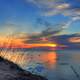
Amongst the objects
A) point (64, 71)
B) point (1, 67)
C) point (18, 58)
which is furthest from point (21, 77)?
point (64, 71)

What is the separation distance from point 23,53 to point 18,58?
57 centimetres

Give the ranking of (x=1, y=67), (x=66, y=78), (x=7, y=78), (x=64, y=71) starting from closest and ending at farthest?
(x=7, y=78)
(x=1, y=67)
(x=66, y=78)
(x=64, y=71)

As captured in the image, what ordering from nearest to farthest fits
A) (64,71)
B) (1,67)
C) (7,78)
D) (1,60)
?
(7,78) → (1,67) → (1,60) → (64,71)

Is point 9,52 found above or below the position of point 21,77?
above

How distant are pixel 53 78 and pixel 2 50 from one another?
11.9ft

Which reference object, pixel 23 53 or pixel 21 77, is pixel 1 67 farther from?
pixel 23 53

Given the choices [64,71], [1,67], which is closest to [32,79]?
[1,67]

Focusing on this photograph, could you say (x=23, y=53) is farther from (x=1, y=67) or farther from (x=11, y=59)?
(x=1, y=67)

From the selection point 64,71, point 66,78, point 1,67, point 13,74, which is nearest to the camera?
point 13,74

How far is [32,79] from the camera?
38.5 ft

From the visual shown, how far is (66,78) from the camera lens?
55.8ft

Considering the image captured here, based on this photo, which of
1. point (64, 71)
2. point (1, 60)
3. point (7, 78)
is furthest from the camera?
point (64, 71)

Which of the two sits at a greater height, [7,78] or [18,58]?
[18,58]

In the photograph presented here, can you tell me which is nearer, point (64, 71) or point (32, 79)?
point (32, 79)
